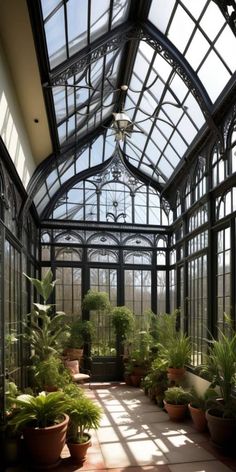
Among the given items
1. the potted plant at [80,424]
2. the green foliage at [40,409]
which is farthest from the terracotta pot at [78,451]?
the green foliage at [40,409]

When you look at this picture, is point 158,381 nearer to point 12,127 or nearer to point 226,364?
point 226,364

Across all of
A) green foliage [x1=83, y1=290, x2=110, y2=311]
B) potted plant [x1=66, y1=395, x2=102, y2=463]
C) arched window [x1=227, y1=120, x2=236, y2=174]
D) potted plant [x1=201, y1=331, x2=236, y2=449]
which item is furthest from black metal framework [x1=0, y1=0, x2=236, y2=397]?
potted plant [x1=66, y1=395, x2=102, y2=463]

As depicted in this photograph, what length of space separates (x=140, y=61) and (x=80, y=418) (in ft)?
19.5

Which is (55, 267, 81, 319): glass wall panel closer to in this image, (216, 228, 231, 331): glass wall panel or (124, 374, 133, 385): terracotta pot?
(124, 374, 133, 385): terracotta pot

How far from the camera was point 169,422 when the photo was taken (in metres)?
5.93

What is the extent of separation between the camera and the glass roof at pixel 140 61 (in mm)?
5012

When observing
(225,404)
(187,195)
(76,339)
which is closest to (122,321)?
(76,339)

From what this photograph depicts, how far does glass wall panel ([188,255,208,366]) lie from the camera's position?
6.64 m

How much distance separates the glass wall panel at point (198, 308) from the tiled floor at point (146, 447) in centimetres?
125

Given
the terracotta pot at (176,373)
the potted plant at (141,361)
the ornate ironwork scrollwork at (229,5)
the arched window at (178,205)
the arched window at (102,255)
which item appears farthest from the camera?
the arched window at (102,255)

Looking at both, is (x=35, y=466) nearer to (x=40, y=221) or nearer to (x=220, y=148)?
(x=220, y=148)

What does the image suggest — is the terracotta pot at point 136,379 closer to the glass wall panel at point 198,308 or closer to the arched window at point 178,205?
the glass wall panel at point 198,308

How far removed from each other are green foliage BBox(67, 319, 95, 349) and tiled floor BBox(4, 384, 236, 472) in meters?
2.02

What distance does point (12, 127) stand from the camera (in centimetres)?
513
